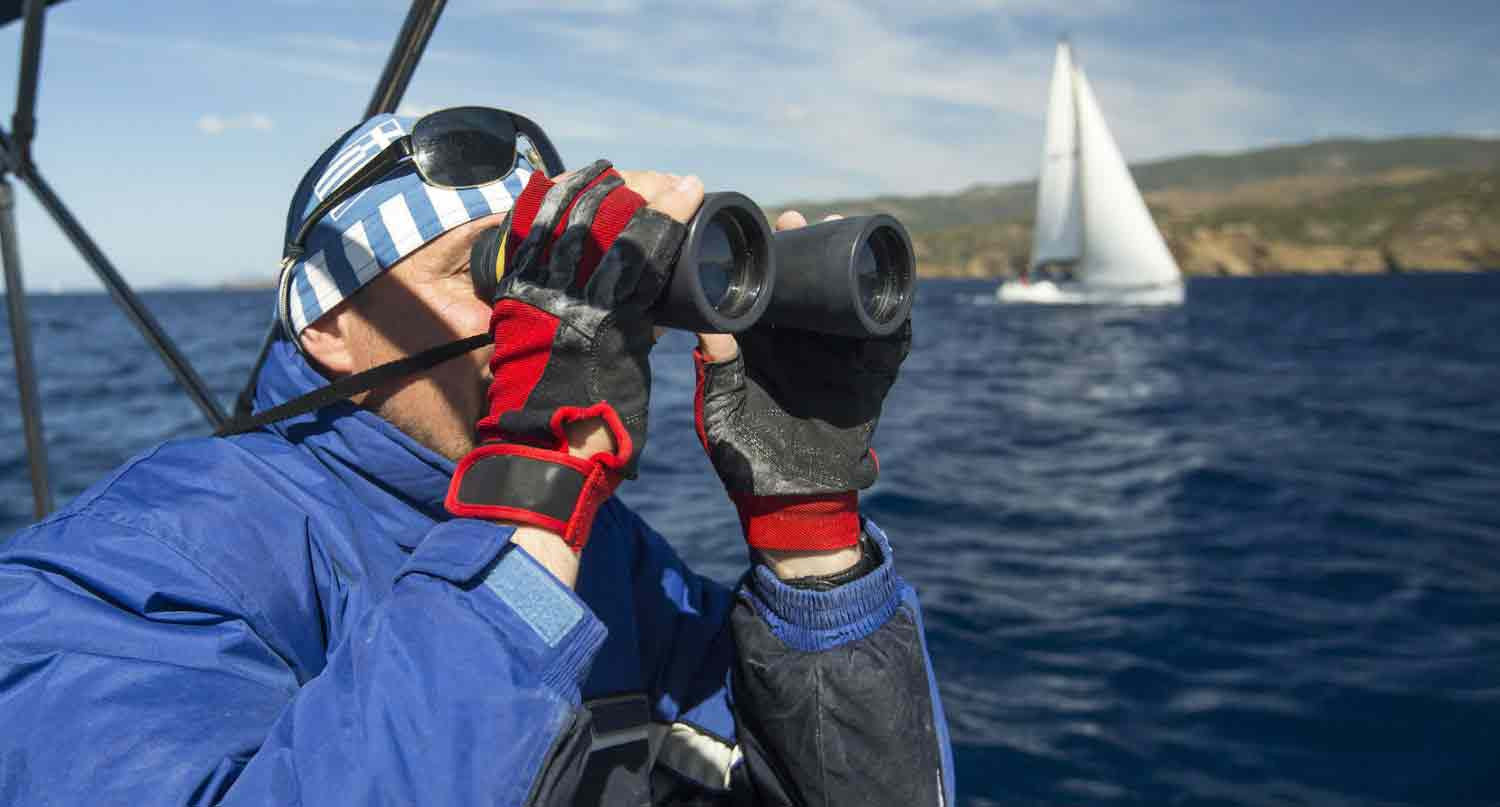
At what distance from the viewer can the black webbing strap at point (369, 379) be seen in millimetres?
1870

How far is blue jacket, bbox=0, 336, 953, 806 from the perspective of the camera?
1.26 m

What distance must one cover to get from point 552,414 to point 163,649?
0.63 metres

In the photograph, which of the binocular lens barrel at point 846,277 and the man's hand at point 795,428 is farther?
the man's hand at point 795,428

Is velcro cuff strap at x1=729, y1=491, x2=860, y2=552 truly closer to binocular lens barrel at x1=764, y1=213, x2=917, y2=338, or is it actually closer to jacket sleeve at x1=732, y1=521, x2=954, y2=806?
jacket sleeve at x1=732, y1=521, x2=954, y2=806

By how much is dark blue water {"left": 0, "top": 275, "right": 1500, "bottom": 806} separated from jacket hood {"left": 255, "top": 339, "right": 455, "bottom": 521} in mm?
2828

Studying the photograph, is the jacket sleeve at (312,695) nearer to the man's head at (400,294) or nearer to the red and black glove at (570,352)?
the red and black glove at (570,352)

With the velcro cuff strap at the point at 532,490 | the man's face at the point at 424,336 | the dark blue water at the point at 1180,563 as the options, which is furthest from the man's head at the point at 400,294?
the dark blue water at the point at 1180,563

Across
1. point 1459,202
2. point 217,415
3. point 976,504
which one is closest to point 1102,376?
point 976,504

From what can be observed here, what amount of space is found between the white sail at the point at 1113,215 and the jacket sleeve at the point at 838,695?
52.0m

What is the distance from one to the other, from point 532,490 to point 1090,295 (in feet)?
180

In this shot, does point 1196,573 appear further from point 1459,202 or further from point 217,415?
point 1459,202

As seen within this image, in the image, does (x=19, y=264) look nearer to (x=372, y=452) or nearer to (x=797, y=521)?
(x=372, y=452)

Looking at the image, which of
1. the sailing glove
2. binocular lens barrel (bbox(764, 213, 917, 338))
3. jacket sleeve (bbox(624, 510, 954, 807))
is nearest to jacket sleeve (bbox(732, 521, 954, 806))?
jacket sleeve (bbox(624, 510, 954, 807))

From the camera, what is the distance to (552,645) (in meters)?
1.34
